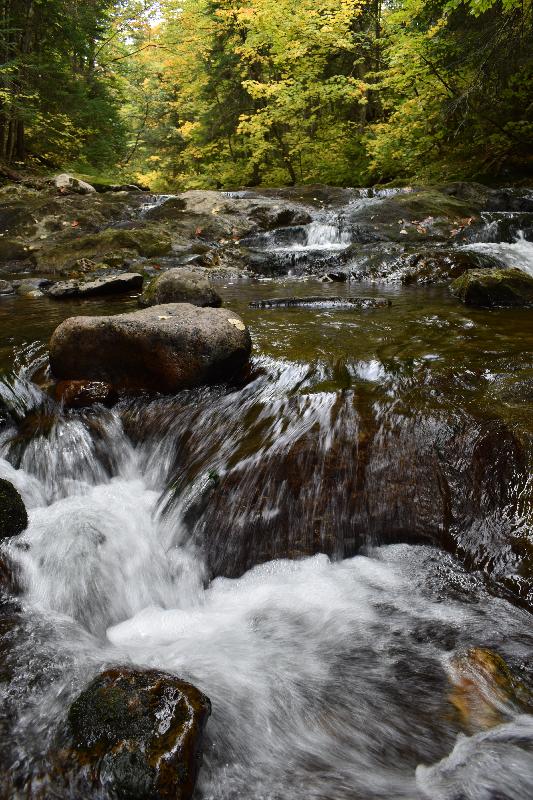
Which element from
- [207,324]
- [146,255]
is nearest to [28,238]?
[146,255]

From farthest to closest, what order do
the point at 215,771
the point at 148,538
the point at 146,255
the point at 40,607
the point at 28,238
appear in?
the point at 28,238 < the point at 146,255 < the point at 148,538 < the point at 40,607 < the point at 215,771

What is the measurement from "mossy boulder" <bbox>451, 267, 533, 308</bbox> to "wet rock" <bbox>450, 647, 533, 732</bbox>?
526cm

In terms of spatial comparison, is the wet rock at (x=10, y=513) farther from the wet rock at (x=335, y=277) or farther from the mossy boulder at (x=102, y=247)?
the mossy boulder at (x=102, y=247)

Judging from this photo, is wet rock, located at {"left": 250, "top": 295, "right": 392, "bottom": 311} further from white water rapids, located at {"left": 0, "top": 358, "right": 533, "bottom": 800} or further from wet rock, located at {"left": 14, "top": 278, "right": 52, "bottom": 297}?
wet rock, located at {"left": 14, "top": 278, "right": 52, "bottom": 297}

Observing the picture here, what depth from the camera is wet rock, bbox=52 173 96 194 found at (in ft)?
50.0

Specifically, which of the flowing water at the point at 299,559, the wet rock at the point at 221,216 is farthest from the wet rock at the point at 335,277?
the flowing water at the point at 299,559

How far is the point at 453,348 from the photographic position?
15.4ft

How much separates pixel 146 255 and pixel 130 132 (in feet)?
59.6

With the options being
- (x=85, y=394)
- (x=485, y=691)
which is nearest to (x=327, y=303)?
(x=85, y=394)

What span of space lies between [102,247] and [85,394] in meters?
7.74

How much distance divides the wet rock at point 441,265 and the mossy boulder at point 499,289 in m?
2.07

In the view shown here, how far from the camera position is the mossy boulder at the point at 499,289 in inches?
255

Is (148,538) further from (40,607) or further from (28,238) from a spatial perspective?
(28,238)

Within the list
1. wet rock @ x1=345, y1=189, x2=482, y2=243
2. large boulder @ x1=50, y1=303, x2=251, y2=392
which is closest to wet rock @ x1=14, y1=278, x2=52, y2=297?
large boulder @ x1=50, y1=303, x2=251, y2=392
